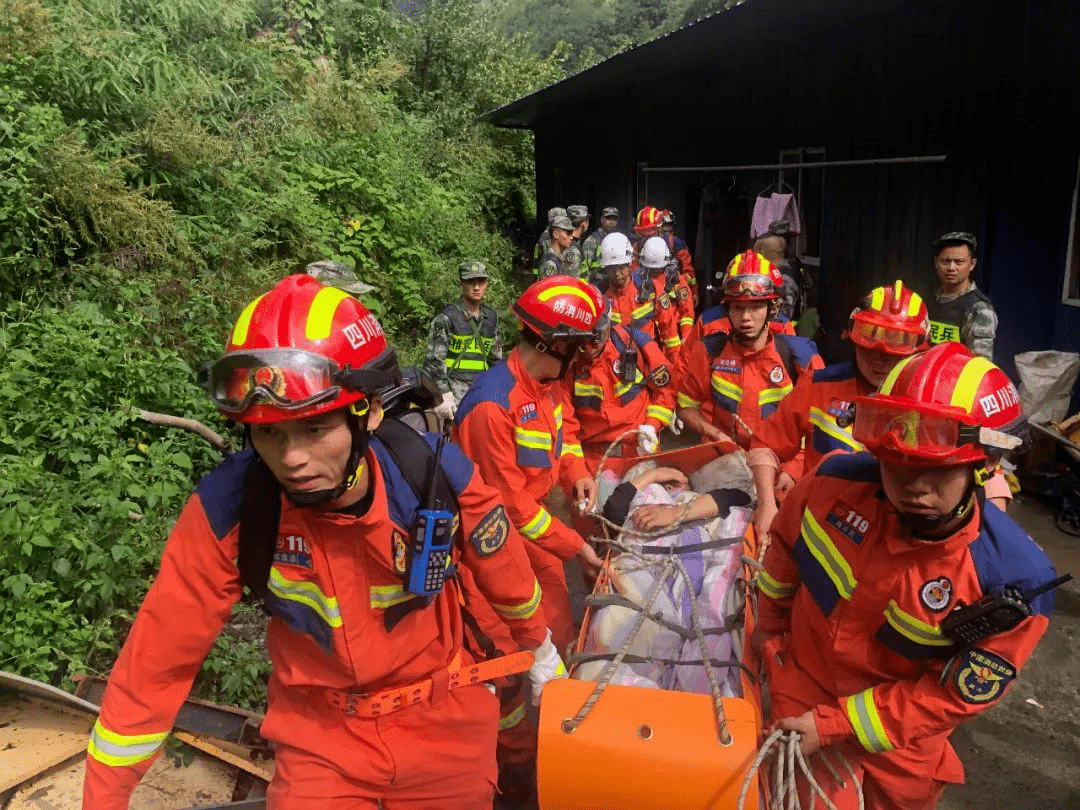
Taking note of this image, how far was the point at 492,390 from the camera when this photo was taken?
12.2 ft

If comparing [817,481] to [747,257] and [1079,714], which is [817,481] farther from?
[1079,714]

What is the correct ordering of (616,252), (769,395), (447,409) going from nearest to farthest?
(769,395) → (447,409) → (616,252)

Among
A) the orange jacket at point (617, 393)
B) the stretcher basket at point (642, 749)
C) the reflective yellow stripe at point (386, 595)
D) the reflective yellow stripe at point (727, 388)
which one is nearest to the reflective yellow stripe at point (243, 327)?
the reflective yellow stripe at point (386, 595)

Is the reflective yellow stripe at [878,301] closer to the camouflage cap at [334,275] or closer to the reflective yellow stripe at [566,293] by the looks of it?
the reflective yellow stripe at [566,293]

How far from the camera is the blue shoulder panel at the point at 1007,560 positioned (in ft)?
7.03

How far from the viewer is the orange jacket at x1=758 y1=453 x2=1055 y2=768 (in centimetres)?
218

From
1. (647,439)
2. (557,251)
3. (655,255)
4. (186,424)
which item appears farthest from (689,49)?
(186,424)

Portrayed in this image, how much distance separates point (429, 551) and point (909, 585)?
135 centimetres

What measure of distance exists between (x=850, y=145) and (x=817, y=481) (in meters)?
7.56

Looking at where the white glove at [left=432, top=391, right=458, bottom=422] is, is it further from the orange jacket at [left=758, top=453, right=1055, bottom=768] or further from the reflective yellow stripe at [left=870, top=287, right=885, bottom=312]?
the orange jacket at [left=758, top=453, right=1055, bottom=768]

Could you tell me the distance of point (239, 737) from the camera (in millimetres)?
3295

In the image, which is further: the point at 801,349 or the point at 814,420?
the point at 801,349

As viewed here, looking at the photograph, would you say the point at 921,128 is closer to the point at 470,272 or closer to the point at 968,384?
the point at 470,272

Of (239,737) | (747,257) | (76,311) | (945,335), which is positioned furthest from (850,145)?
(239,737)
